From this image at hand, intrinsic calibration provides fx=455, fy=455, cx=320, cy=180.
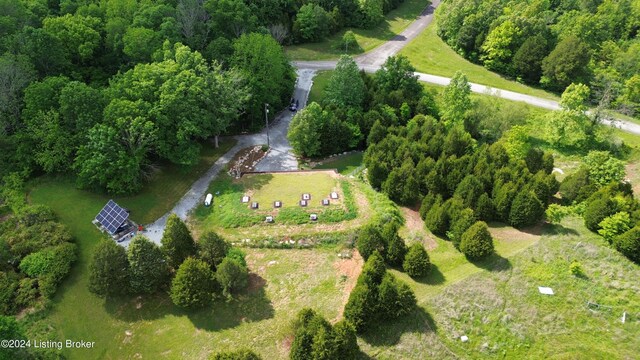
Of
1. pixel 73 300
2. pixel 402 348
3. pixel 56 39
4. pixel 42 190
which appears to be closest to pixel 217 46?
pixel 56 39

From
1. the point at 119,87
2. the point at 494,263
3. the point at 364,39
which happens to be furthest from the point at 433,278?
the point at 364,39

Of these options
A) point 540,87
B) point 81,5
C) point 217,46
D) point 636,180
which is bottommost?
point 636,180

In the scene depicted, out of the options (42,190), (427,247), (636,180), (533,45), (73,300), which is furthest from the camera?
(533,45)

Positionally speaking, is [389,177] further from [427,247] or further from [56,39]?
[56,39]

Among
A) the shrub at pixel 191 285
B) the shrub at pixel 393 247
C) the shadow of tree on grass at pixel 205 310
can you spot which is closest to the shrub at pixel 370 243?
the shrub at pixel 393 247

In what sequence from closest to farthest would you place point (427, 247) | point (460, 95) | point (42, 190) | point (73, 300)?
point (73, 300)
point (427, 247)
point (42, 190)
point (460, 95)

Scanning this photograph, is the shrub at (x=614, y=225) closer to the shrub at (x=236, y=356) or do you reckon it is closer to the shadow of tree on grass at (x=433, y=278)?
the shadow of tree on grass at (x=433, y=278)

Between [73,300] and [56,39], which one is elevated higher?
[56,39]

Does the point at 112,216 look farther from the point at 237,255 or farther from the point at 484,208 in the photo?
the point at 484,208
